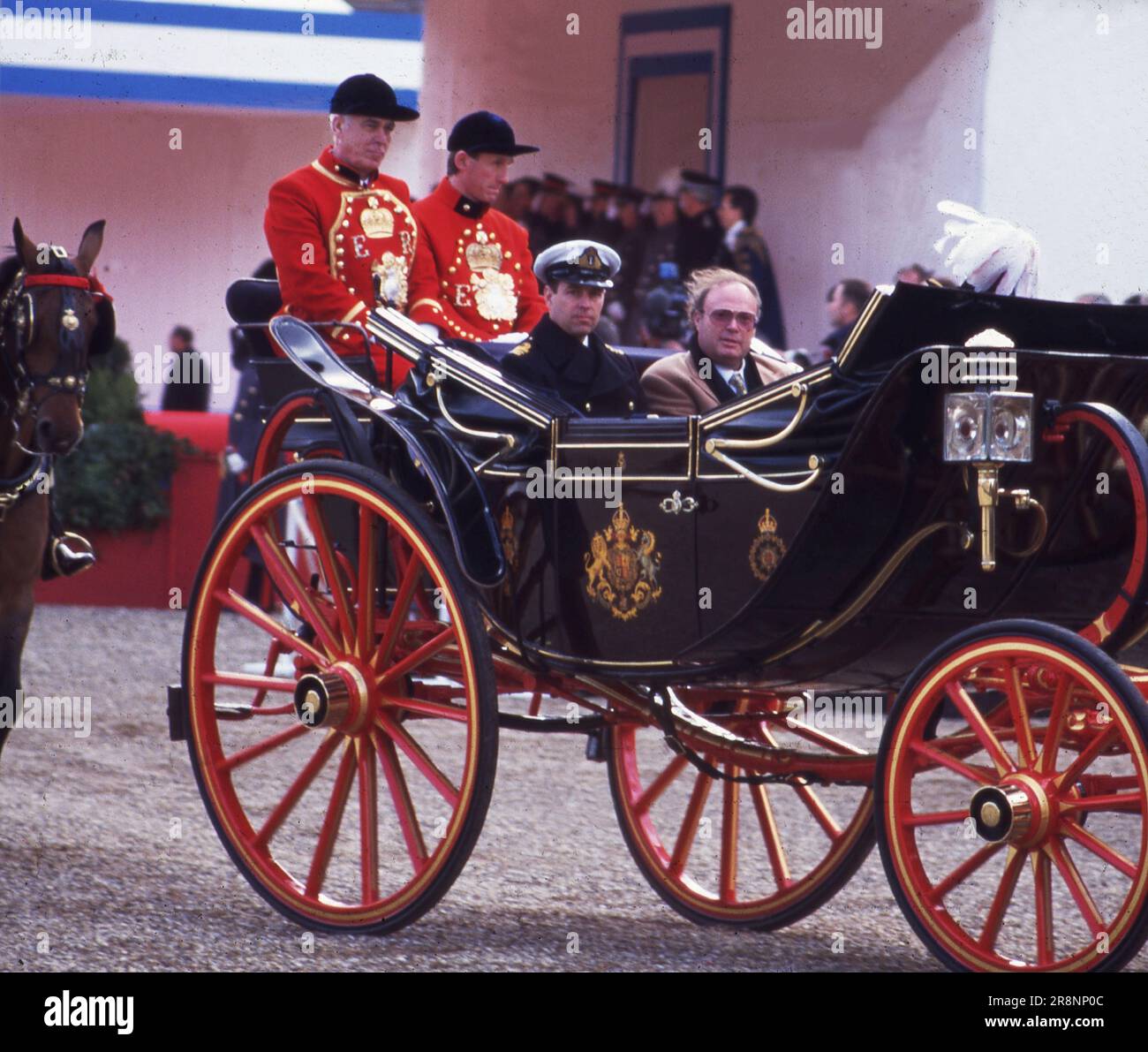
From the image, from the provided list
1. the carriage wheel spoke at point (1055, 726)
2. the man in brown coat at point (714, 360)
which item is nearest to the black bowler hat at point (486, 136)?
the man in brown coat at point (714, 360)

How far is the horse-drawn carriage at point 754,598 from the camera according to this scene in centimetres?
367

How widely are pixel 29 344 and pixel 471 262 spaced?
46.5 inches

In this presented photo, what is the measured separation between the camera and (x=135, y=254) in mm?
17203

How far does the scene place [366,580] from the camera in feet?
15.5

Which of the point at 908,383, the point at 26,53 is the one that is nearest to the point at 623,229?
the point at 26,53

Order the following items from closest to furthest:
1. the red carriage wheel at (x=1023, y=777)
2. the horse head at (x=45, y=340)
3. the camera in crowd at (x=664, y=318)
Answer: the red carriage wheel at (x=1023, y=777) → the horse head at (x=45, y=340) → the camera in crowd at (x=664, y=318)

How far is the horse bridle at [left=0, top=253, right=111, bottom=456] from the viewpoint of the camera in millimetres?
5676

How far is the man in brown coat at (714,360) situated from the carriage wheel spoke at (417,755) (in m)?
0.94

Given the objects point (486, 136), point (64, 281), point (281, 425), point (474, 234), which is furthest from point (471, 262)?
point (64, 281)

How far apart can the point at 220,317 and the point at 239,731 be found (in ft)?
31.0

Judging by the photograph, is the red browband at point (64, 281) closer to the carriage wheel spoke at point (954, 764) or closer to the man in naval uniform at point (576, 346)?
the man in naval uniform at point (576, 346)

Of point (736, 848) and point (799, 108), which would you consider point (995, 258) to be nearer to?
point (736, 848)

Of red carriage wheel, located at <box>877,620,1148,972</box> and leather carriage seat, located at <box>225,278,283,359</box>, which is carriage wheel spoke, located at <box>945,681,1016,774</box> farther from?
leather carriage seat, located at <box>225,278,283,359</box>

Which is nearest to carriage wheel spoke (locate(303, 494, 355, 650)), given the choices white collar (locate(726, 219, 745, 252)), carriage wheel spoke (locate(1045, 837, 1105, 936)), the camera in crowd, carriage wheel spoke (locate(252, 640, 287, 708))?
carriage wheel spoke (locate(252, 640, 287, 708))
